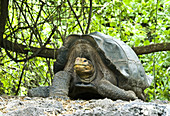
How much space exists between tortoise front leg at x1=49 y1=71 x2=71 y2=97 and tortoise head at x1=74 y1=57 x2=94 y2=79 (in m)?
0.15

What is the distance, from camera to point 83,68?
4.14 metres

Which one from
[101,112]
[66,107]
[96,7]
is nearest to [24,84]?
[96,7]

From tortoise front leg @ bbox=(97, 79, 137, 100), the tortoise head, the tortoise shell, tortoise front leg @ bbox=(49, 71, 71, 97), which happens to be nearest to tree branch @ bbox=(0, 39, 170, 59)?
the tortoise shell

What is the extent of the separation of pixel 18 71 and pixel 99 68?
274 cm

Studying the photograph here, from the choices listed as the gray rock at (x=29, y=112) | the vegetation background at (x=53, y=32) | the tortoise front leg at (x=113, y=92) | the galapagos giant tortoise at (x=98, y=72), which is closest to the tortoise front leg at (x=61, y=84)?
the galapagos giant tortoise at (x=98, y=72)

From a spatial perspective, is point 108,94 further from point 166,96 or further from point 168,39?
point 166,96

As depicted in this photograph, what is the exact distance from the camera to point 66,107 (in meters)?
2.86

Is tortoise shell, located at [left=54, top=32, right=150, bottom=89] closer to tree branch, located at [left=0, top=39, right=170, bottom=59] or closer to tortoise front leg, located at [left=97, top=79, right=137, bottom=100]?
tortoise front leg, located at [left=97, top=79, right=137, bottom=100]

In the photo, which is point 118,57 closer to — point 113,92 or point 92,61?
point 92,61

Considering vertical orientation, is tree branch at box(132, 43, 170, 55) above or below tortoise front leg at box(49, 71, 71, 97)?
above

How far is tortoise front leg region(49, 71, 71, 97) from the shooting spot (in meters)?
4.08

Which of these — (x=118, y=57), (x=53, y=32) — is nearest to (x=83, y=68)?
(x=118, y=57)

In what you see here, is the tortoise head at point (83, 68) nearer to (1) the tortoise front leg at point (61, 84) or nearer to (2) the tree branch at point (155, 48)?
(1) the tortoise front leg at point (61, 84)

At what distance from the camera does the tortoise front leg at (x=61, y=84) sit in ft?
13.4
